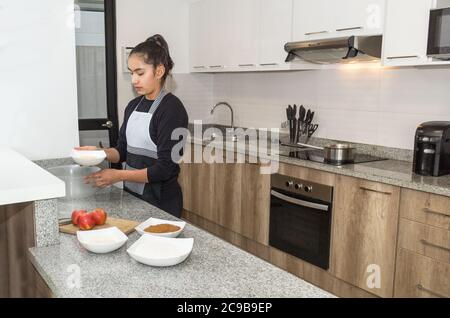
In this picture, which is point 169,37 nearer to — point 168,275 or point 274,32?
point 274,32

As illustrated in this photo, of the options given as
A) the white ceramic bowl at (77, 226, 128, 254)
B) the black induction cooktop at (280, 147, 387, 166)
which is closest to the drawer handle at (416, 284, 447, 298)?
the black induction cooktop at (280, 147, 387, 166)

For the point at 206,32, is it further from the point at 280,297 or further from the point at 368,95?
the point at 280,297

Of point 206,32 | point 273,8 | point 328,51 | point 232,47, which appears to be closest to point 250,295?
point 328,51

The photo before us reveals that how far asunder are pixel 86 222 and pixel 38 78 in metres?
1.00

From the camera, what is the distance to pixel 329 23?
122 inches

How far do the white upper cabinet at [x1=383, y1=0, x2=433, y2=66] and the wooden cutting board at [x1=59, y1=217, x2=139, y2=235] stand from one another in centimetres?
186

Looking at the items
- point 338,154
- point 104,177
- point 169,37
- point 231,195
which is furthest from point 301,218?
point 169,37

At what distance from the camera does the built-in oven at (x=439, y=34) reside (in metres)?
2.36

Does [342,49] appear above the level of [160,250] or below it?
above

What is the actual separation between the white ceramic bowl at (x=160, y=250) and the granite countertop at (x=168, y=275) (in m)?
0.03

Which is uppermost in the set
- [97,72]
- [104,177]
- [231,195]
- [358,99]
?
[97,72]

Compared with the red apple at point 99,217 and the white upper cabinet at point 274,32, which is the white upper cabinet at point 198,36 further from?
the red apple at point 99,217

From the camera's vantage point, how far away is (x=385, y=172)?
2.66 meters
